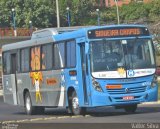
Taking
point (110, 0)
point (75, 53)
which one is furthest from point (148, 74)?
point (110, 0)

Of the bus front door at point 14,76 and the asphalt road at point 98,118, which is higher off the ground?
the bus front door at point 14,76

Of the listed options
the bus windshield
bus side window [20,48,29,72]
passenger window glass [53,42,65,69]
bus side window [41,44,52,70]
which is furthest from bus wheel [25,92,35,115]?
the bus windshield

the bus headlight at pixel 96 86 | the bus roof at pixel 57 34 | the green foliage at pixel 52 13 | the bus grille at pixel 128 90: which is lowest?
the bus grille at pixel 128 90

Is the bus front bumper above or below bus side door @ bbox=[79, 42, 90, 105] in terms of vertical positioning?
below

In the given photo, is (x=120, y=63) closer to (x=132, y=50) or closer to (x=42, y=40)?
(x=132, y=50)

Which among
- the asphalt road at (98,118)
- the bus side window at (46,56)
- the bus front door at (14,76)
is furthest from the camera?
the bus front door at (14,76)

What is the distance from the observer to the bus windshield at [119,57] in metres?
21.2

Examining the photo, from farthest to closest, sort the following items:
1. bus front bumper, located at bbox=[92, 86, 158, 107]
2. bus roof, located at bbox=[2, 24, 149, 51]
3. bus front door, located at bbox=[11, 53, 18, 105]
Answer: bus front door, located at bbox=[11, 53, 18, 105] < bus roof, located at bbox=[2, 24, 149, 51] < bus front bumper, located at bbox=[92, 86, 158, 107]

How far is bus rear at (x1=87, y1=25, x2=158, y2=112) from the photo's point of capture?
21188mm

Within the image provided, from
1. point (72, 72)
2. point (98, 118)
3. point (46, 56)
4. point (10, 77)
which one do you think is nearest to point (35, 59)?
point (46, 56)

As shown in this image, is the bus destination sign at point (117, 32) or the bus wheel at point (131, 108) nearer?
the bus destination sign at point (117, 32)

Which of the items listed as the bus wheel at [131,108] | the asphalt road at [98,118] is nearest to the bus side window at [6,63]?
the asphalt road at [98,118]

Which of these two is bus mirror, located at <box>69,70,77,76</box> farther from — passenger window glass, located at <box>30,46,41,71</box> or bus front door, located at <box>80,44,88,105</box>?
passenger window glass, located at <box>30,46,41,71</box>

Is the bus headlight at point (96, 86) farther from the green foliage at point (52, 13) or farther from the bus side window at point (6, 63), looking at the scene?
the green foliage at point (52, 13)
